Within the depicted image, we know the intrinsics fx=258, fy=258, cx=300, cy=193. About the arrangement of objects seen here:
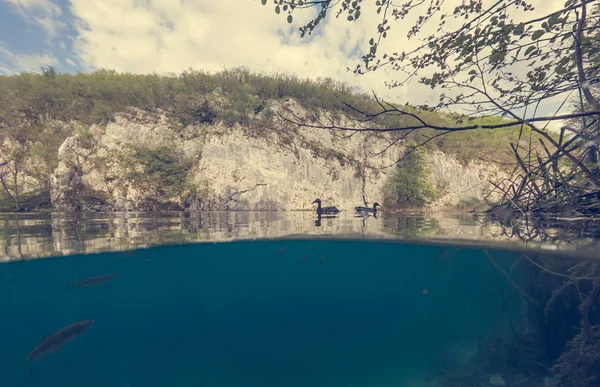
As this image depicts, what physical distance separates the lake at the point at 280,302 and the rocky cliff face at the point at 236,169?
13.8 ft

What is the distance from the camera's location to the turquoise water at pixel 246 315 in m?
12.2

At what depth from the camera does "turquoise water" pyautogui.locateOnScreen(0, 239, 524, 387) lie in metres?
12.2

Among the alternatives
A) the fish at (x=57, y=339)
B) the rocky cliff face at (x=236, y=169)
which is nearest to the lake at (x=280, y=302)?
the fish at (x=57, y=339)

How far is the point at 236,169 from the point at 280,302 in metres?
13.7

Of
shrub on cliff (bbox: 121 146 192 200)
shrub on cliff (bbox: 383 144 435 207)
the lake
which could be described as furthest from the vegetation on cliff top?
the lake

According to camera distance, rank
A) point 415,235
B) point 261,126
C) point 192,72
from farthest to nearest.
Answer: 1. point 192,72
2. point 261,126
3. point 415,235

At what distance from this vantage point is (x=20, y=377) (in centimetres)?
1534

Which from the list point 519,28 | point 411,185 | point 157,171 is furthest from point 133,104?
point 519,28

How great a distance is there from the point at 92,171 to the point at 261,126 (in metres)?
14.5

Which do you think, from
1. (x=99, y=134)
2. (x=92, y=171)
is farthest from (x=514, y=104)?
(x=99, y=134)

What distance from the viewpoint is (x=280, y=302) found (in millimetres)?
25484

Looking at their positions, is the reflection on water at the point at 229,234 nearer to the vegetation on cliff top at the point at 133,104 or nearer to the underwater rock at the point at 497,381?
the underwater rock at the point at 497,381

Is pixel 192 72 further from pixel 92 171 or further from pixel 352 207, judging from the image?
pixel 352 207

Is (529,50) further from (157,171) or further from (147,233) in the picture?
(157,171)
